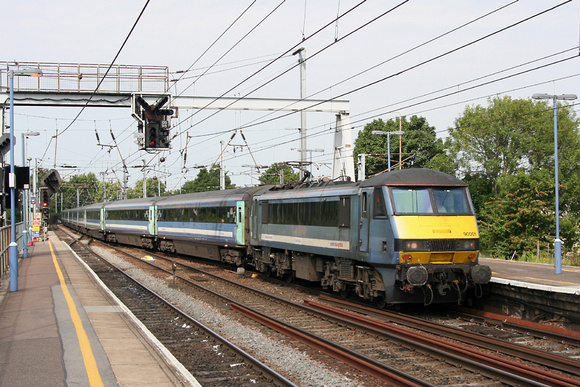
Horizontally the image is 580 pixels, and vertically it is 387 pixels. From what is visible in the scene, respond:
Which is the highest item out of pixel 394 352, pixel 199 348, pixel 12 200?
pixel 12 200

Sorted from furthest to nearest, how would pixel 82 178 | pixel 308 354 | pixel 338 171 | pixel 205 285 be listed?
pixel 82 178 → pixel 338 171 → pixel 205 285 → pixel 308 354

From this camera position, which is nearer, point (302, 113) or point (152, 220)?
point (302, 113)

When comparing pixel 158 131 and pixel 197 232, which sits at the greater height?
pixel 158 131

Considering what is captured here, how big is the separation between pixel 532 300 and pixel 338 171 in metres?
14.7

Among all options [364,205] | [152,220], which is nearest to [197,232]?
[152,220]

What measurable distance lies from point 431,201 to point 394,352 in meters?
4.40

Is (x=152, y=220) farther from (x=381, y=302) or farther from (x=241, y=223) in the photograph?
(x=381, y=302)

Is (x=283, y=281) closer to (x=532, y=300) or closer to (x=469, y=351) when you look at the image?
(x=532, y=300)

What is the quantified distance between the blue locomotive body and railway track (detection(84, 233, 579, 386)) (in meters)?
1.33

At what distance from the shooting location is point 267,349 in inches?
405

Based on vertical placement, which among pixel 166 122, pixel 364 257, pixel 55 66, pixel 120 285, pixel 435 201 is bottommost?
pixel 120 285

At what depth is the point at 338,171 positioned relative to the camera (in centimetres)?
2627

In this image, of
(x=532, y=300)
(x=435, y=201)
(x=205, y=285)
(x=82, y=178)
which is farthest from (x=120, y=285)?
(x=82, y=178)

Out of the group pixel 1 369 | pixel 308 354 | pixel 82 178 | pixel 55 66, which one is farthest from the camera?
pixel 82 178
